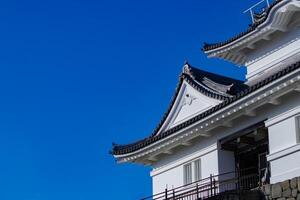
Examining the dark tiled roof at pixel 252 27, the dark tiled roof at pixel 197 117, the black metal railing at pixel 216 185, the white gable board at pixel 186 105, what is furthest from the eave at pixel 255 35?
the black metal railing at pixel 216 185

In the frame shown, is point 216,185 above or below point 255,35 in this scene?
below

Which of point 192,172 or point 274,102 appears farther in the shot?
point 192,172

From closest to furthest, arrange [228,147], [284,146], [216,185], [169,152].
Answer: [284,146]
[216,185]
[228,147]
[169,152]

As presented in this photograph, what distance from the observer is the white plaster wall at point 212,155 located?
1942 centimetres

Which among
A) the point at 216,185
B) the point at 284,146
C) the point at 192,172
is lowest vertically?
the point at 216,185

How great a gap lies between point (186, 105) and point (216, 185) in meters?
3.86

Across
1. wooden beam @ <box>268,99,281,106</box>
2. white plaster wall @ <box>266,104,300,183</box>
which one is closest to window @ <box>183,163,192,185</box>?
white plaster wall @ <box>266,104,300,183</box>

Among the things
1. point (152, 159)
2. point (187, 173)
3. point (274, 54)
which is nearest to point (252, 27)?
point (274, 54)

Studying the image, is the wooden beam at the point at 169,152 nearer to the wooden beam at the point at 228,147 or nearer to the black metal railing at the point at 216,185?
the black metal railing at the point at 216,185

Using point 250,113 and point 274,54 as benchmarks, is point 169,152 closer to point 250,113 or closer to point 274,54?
point 250,113

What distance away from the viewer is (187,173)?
76.5ft

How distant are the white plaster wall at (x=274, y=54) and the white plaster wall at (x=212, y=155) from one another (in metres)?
2.35

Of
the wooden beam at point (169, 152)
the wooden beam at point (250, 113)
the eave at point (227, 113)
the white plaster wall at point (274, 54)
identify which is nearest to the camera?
the eave at point (227, 113)

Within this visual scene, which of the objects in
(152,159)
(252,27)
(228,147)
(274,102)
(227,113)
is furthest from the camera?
(152,159)
